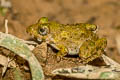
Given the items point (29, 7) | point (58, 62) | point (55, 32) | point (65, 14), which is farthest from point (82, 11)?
point (58, 62)

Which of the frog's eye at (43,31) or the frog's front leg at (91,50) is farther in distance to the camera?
the frog's eye at (43,31)

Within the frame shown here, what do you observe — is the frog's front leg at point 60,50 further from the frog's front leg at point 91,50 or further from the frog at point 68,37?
the frog's front leg at point 91,50

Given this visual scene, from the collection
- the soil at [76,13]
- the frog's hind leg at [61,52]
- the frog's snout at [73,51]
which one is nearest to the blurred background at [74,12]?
the soil at [76,13]

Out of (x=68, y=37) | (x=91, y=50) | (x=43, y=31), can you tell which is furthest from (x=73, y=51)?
(x=43, y=31)

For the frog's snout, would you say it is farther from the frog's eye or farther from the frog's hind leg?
the frog's eye

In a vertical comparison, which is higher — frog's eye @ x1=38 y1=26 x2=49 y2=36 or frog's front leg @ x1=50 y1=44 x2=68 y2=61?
frog's eye @ x1=38 y1=26 x2=49 y2=36

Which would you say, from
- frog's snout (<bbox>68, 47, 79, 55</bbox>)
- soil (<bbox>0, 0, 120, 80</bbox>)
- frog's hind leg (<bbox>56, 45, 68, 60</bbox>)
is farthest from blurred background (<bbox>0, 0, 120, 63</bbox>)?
frog's hind leg (<bbox>56, 45, 68, 60</bbox>)
